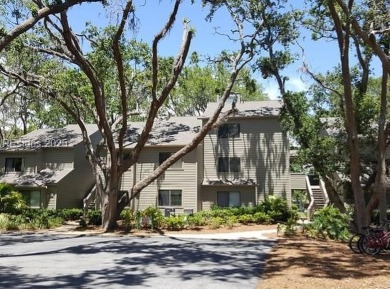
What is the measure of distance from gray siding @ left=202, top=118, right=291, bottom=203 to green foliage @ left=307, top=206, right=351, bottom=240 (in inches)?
376

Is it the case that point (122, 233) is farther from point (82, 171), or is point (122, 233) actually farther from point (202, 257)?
point (82, 171)

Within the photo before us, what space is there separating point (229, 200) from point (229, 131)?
15.9 feet

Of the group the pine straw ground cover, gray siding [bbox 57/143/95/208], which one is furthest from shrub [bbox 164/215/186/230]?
gray siding [bbox 57/143/95/208]

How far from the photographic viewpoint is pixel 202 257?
12.7 meters

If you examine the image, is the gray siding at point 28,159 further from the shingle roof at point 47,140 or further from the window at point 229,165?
the window at point 229,165

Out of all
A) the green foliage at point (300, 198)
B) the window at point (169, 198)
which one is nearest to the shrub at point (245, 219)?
the window at point (169, 198)

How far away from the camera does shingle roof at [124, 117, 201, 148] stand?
1160 inches

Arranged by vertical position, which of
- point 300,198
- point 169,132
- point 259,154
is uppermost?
point 169,132

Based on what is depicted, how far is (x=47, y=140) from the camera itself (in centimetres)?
3253

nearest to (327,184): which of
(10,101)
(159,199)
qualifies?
(159,199)

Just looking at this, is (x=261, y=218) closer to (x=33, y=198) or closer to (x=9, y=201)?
(x=9, y=201)

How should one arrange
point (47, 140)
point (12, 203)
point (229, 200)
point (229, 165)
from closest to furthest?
point (12, 203)
point (229, 200)
point (229, 165)
point (47, 140)

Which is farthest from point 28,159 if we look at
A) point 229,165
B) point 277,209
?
point 277,209

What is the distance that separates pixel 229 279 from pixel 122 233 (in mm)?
11640
